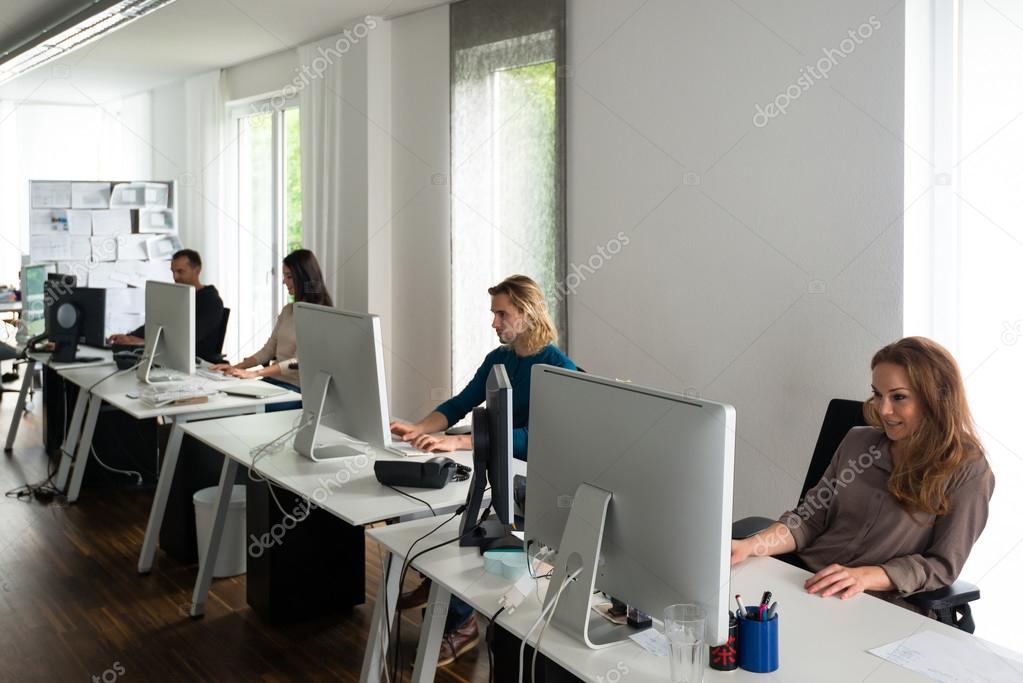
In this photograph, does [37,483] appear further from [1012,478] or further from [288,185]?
[1012,478]

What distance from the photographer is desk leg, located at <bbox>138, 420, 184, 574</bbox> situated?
3938mm

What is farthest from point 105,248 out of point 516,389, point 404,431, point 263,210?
point 516,389

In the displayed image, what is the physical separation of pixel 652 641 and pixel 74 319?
4.62 metres

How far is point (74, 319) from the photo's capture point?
214 inches

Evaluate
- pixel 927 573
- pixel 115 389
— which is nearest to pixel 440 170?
pixel 115 389

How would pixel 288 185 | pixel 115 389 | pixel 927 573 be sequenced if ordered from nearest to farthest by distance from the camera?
pixel 927 573, pixel 115 389, pixel 288 185

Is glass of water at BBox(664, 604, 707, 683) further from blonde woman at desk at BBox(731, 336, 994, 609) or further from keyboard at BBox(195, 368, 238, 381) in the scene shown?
keyboard at BBox(195, 368, 238, 381)

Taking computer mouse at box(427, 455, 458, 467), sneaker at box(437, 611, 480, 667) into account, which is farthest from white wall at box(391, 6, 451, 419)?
computer mouse at box(427, 455, 458, 467)

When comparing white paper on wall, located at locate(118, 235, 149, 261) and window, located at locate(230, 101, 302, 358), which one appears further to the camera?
white paper on wall, located at locate(118, 235, 149, 261)

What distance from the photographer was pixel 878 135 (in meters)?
3.40

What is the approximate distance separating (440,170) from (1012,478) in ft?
12.0

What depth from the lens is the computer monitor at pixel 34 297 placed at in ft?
20.2

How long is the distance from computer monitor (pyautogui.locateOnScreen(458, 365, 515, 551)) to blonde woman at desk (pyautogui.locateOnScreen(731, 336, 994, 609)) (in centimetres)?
57

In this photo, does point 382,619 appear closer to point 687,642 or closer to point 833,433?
point 687,642
